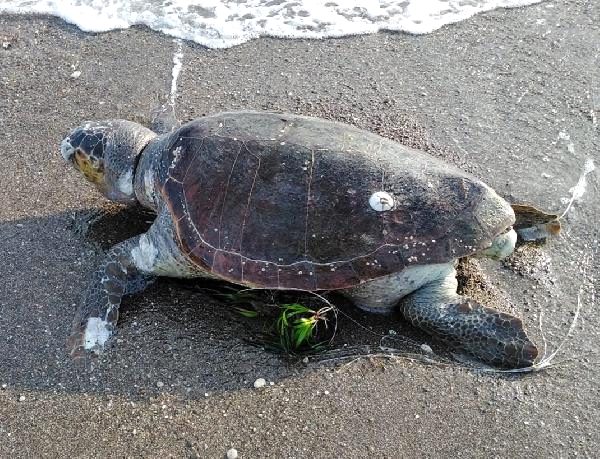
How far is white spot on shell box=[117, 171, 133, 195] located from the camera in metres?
3.42

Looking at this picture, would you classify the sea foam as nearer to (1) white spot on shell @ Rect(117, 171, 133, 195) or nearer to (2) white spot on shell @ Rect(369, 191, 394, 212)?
(1) white spot on shell @ Rect(117, 171, 133, 195)

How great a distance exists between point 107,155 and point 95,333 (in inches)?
42.5

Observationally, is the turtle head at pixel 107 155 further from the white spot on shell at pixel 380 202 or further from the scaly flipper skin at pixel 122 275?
the white spot on shell at pixel 380 202

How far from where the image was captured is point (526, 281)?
10.4ft

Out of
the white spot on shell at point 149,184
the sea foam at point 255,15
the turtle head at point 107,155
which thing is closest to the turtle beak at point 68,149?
the turtle head at point 107,155

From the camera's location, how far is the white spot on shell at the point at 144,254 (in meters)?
3.11

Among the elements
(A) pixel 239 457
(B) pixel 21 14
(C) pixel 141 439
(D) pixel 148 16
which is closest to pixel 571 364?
(A) pixel 239 457

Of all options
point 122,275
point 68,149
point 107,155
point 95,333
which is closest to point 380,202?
point 122,275

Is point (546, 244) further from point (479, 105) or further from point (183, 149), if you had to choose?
point (183, 149)

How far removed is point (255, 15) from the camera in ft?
17.0

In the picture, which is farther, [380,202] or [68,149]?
[68,149]

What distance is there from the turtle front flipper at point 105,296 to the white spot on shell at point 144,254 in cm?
2

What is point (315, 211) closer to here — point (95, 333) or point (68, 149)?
point (95, 333)

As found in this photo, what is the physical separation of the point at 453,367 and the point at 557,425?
0.48 meters
